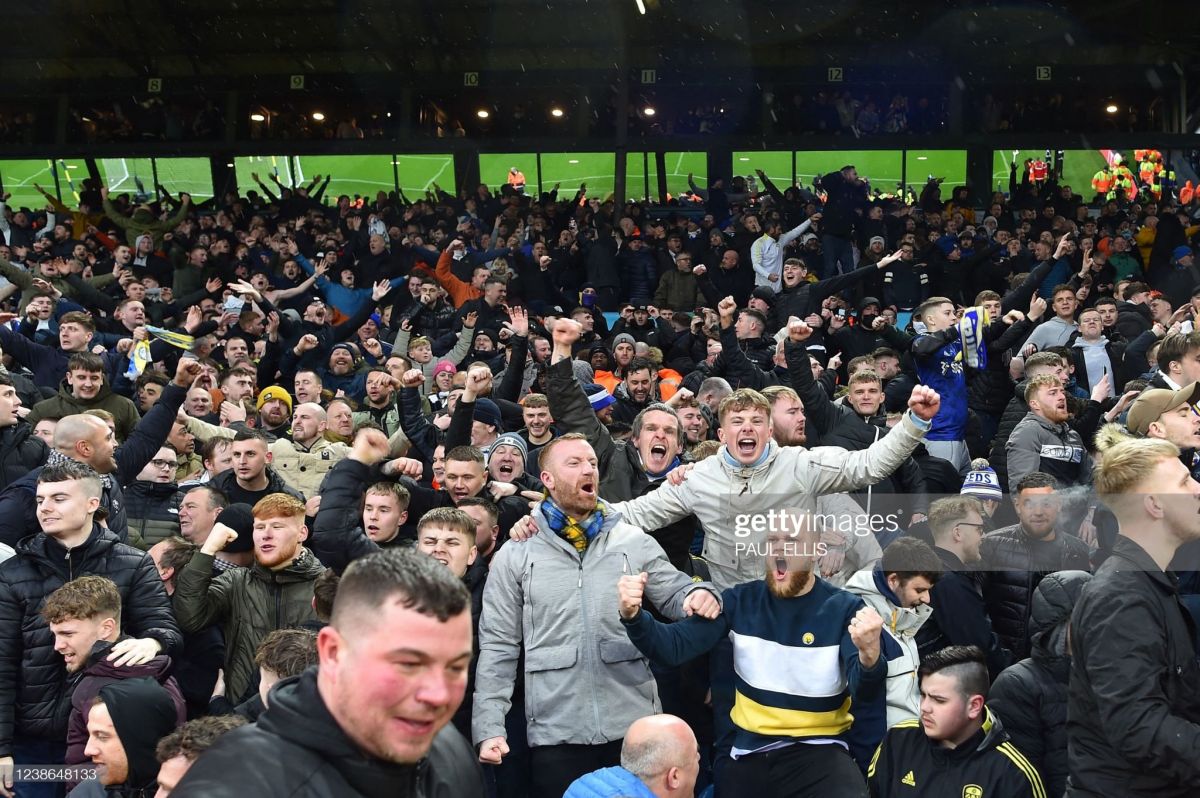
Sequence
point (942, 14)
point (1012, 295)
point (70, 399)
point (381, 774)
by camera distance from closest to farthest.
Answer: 1. point (381, 774)
2. point (70, 399)
3. point (1012, 295)
4. point (942, 14)

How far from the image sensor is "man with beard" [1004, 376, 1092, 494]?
743 centimetres

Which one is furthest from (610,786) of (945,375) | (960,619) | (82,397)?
(945,375)

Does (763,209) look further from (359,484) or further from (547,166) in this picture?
(359,484)

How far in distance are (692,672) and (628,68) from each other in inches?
770

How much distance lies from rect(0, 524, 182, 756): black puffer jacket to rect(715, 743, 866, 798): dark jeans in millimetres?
2371

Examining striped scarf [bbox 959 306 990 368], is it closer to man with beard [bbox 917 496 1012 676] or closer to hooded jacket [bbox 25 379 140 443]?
man with beard [bbox 917 496 1012 676]

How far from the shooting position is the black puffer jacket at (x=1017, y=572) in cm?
559

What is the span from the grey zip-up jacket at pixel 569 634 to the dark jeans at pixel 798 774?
0.51m

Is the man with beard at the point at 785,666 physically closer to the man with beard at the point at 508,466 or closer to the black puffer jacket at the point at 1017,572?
the black puffer jacket at the point at 1017,572

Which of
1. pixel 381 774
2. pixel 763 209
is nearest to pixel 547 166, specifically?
pixel 763 209

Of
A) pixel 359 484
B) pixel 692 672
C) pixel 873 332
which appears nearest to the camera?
pixel 692 672

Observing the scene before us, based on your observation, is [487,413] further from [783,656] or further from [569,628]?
[783,656]

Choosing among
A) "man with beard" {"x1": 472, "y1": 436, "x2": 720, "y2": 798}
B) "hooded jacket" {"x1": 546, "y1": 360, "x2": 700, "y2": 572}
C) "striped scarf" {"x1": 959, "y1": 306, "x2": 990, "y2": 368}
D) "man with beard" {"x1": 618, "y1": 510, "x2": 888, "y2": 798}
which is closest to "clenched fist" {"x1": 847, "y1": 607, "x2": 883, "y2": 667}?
"man with beard" {"x1": 618, "y1": 510, "x2": 888, "y2": 798}

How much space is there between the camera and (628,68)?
76.4 ft
